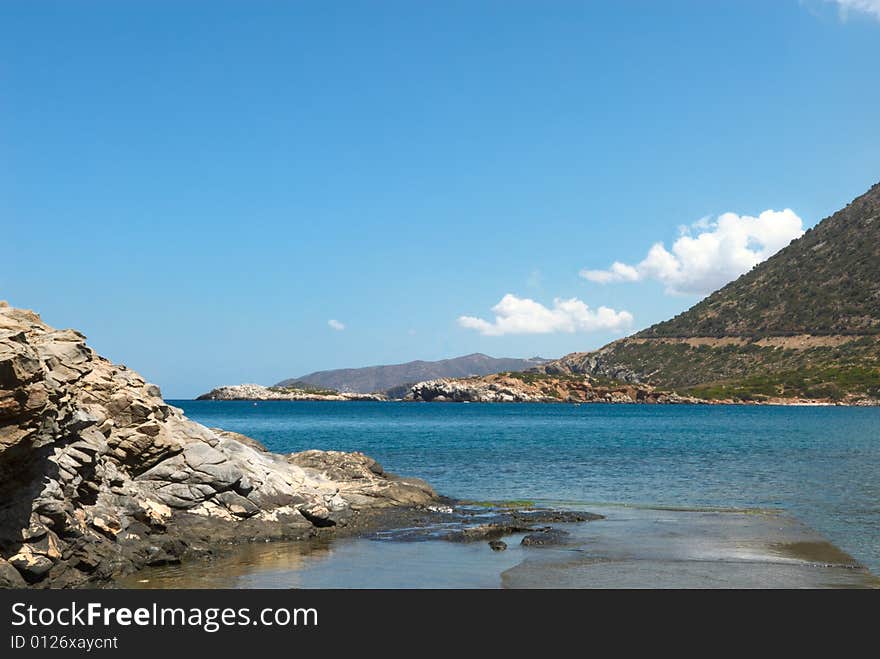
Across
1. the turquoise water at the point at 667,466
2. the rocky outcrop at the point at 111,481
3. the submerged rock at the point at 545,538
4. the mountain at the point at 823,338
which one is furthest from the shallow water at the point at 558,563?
the mountain at the point at 823,338

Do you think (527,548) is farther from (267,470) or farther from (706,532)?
(267,470)

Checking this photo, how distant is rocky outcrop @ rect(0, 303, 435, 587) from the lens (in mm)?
17859

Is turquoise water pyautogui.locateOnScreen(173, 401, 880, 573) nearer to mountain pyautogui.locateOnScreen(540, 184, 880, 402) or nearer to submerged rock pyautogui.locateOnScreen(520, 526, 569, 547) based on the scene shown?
submerged rock pyautogui.locateOnScreen(520, 526, 569, 547)

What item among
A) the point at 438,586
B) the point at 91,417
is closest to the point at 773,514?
the point at 438,586

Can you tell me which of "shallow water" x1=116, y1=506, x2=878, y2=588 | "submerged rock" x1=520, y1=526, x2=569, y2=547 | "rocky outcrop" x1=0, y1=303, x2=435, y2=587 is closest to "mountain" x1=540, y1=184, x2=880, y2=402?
"shallow water" x1=116, y1=506, x2=878, y2=588

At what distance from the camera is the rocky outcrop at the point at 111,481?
58.6ft

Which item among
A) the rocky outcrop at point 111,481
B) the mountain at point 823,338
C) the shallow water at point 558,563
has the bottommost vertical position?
the shallow water at point 558,563

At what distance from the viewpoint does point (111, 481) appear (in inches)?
957

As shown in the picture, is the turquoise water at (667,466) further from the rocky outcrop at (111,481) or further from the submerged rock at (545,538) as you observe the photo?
the rocky outcrop at (111,481)

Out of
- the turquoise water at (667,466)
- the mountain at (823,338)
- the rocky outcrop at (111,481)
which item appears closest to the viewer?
the rocky outcrop at (111,481)

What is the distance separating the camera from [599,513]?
34.0 m

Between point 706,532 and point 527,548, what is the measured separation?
7.41 metres

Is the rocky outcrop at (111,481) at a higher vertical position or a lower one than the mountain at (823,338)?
lower

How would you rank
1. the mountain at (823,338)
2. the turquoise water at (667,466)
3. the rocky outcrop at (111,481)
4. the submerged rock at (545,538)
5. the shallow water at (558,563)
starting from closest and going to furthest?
1. the rocky outcrop at (111,481)
2. the shallow water at (558,563)
3. the submerged rock at (545,538)
4. the turquoise water at (667,466)
5. the mountain at (823,338)
